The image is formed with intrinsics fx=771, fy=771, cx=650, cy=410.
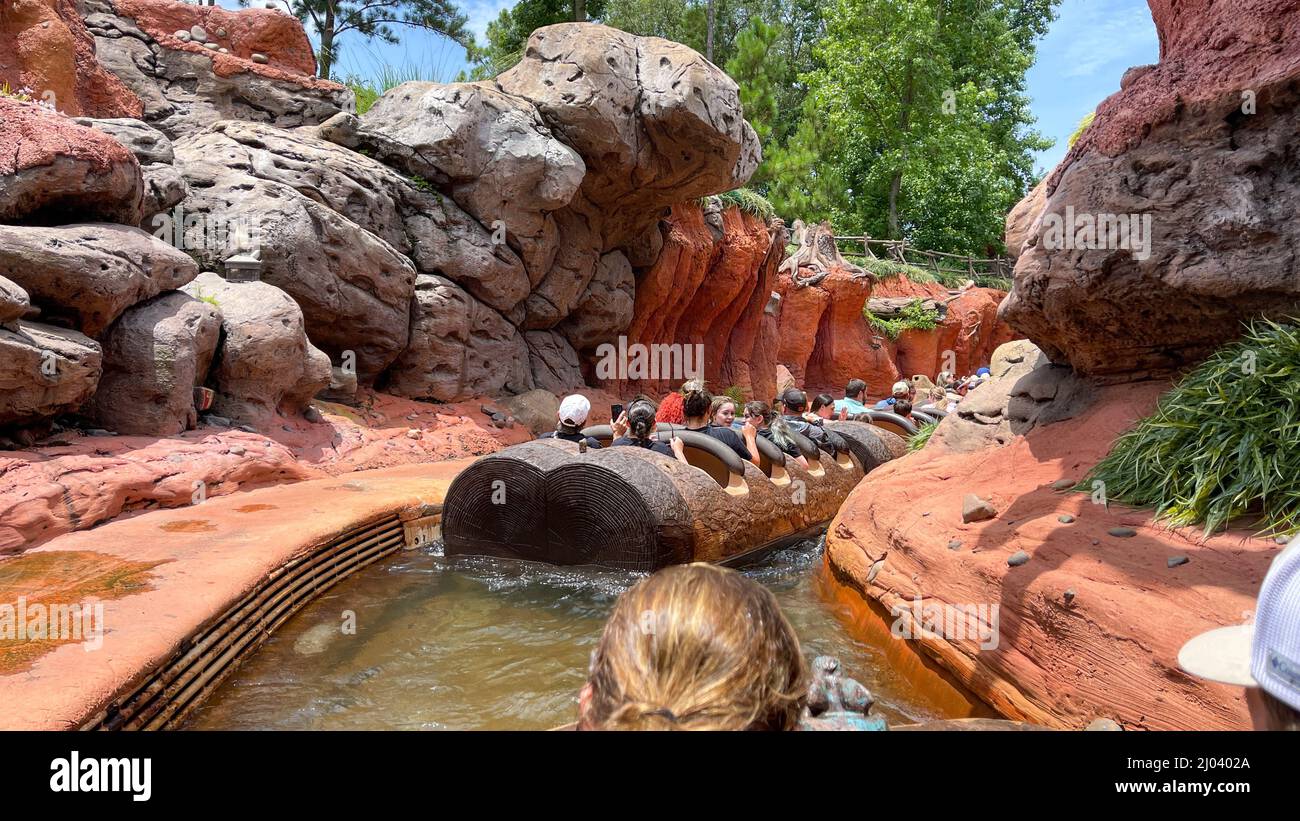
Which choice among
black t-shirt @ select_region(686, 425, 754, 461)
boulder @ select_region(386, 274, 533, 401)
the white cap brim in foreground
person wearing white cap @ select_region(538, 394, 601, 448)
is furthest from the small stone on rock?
boulder @ select_region(386, 274, 533, 401)

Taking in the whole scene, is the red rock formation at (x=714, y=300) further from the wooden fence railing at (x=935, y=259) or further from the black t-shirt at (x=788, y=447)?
the black t-shirt at (x=788, y=447)

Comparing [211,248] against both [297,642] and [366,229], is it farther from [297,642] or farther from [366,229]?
[297,642]

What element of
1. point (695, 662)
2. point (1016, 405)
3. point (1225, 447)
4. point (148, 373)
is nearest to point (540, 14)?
point (148, 373)

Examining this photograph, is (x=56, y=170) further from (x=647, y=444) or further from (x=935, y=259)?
(x=935, y=259)

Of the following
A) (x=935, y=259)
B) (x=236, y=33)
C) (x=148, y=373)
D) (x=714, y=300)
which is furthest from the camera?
(x=935, y=259)

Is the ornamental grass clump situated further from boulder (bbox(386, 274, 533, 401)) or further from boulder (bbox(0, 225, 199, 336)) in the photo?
boulder (bbox(386, 274, 533, 401))

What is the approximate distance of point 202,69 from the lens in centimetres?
1093

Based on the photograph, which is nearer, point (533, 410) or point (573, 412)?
point (573, 412)

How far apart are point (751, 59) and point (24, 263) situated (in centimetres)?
2461

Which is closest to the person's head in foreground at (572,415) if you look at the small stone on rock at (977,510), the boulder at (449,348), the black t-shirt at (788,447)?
the black t-shirt at (788,447)

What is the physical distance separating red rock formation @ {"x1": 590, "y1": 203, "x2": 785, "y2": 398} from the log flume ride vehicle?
401 inches

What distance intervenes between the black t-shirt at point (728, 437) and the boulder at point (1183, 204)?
243 centimetres

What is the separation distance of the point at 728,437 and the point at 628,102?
8.23 metres
